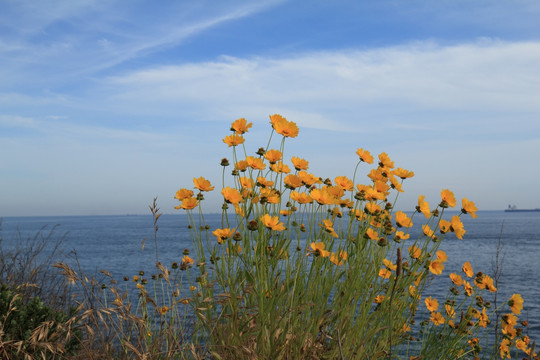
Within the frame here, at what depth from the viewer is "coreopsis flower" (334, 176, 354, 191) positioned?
9.89 feet

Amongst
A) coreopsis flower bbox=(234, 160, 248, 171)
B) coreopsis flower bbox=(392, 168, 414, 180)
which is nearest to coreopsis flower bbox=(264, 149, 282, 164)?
coreopsis flower bbox=(234, 160, 248, 171)

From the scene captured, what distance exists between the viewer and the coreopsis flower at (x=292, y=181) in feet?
9.02

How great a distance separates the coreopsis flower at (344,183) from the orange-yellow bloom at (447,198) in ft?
1.89

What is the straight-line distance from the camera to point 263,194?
2758mm

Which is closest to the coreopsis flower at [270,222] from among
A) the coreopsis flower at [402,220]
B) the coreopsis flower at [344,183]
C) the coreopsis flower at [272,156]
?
the coreopsis flower at [272,156]

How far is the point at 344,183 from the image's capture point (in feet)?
9.96

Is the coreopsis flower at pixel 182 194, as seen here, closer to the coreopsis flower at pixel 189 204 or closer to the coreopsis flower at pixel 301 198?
the coreopsis flower at pixel 189 204

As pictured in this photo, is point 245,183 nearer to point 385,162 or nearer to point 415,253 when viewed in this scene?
point 385,162

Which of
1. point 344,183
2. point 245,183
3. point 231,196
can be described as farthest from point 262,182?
point 344,183

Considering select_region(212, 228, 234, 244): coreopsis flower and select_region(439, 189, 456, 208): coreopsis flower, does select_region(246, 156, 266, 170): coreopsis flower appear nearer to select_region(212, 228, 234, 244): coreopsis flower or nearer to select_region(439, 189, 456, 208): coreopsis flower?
select_region(212, 228, 234, 244): coreopsis flower

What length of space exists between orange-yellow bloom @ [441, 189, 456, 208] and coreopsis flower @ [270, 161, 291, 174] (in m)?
1.01

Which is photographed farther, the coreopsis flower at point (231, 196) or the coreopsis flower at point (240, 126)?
Result: the coreopsis flower at point (240, 126)

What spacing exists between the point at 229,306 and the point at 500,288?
1743 centimetres

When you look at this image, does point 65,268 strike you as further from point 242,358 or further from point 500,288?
point 500,288
